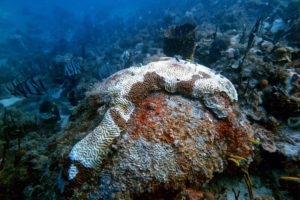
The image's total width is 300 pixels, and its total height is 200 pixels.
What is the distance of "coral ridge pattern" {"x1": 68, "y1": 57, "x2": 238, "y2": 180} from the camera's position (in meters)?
2.38

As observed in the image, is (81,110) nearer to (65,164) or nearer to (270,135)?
(65,164)

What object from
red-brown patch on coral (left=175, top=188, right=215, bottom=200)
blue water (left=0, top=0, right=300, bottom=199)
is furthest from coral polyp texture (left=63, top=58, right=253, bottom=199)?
blue water (left=0, top=0, right=300, bottom=199)

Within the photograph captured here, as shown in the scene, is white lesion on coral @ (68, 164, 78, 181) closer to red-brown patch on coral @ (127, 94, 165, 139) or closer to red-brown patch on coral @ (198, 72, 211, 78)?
red-brown patch on coral @ (127, 94, 165, 139)

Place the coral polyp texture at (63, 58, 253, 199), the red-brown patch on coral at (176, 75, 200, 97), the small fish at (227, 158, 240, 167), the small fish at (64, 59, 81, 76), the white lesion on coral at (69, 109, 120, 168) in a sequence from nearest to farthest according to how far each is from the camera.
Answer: the coral polyp texture at (63, 58, 253, 199), the white lesion on coral at (69, 109, 120, 168), the small fish at (227, 158, 240, 167), the red-brown patch on coral at (176, 75, 200, 97), the small fish at (64, 59, 81, 76)

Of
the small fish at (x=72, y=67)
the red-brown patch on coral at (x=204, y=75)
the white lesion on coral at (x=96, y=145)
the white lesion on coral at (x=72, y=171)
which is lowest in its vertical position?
the small fish at (x=72, y=67)

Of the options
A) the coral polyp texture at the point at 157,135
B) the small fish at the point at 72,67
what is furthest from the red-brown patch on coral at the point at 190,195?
the small fish at the point at 72,67

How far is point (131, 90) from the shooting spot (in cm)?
293

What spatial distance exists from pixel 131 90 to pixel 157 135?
2.74 feet

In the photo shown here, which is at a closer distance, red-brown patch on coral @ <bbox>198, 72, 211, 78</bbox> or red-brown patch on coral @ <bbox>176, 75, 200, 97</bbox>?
red-brown patch on coral @ <bbox>176, 75, 200, 97</bbox>

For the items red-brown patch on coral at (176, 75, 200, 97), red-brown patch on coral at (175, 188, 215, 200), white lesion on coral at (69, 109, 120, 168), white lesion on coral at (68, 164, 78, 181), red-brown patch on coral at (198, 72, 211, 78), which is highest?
red-brown patch on coral at (198, 72, 211, 78)

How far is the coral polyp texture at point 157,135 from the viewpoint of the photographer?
221cm

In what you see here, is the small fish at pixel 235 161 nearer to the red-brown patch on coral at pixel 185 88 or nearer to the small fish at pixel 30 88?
the red-brown patch on coral at pixel 185 88

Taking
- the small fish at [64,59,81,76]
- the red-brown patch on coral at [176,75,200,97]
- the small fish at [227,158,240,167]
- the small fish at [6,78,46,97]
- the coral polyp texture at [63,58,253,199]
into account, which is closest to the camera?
the coral polyp texture at [63,58,253,199]

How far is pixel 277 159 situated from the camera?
3.05 m
